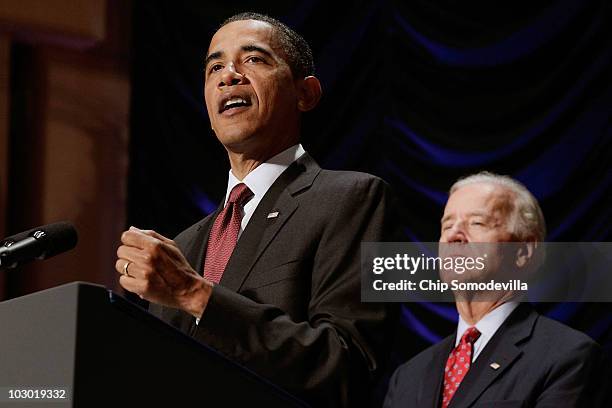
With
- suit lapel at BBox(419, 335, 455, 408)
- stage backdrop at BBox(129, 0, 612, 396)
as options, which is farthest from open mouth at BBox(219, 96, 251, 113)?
stage backdrop at BBox(129, 0, 612, 396)

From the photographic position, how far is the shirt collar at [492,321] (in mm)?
2580

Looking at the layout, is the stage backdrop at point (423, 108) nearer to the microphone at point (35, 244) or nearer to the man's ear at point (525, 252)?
the man's ear at point (525, 252)

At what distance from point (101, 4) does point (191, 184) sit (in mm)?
833

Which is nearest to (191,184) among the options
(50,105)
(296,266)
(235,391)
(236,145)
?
(50,105)

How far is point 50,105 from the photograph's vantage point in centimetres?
369

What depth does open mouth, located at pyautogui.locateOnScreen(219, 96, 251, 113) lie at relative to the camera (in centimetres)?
161

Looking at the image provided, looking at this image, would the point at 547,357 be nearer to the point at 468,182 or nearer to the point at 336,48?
the point at 468,182

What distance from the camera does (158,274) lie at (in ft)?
3.53

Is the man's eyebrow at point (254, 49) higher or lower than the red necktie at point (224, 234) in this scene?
higher

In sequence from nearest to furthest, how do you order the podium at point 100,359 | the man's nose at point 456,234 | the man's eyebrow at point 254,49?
the podium at point 100,359
the man's eyebrow at point 254,49
the man's nose at point 456,234

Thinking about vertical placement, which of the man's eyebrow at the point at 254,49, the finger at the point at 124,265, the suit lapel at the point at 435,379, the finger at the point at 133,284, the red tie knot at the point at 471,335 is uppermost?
the man's eyebrow at the point at 254,49

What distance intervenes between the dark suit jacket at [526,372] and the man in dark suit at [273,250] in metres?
1.02

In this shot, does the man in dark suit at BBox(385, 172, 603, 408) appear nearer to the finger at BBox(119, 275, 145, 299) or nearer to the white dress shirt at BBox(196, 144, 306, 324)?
the white dress shirt at BBox(196, 144, 306, 324)

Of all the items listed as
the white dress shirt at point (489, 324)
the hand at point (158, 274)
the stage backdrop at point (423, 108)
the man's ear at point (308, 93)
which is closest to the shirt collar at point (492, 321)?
the white dress shirt at point (489, 324)
